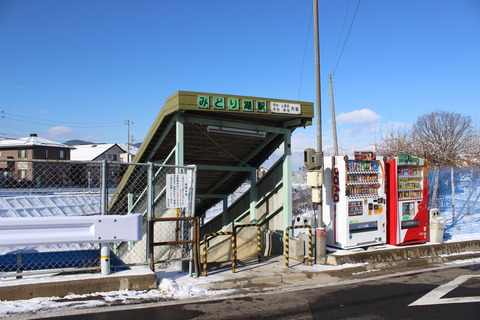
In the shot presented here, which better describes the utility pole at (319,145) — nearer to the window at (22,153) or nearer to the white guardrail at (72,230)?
the white guardrail at (72,230)

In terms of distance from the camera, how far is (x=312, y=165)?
9320mm

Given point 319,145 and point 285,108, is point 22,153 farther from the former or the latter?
point 285,108

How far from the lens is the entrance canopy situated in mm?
8195

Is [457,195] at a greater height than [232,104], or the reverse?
[232,104]

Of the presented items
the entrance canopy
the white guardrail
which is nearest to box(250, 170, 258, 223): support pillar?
the entrance canopy

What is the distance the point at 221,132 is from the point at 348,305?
204 inches

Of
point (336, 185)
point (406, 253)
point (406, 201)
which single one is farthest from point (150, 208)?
point (406, 201)

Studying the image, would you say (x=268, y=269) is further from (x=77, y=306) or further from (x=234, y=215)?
(x=234, y=215)

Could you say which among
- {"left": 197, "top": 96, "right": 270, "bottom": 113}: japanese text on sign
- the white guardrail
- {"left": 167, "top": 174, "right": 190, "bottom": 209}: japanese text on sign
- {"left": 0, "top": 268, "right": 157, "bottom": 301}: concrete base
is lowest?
{"left": 0, "top": 268, "right": 157, "bottom": 301}: concrete base

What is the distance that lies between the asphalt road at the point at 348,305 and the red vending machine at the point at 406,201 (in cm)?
274

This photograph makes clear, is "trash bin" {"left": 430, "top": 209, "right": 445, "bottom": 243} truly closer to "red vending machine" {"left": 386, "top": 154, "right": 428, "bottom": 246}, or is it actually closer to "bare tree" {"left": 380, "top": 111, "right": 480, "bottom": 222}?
"red vending machine" {"left": 386, "top": 154, "right": 428, "bottom": 246}

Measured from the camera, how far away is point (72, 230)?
21.0 ft

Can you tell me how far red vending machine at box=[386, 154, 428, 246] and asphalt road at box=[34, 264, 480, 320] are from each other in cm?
274

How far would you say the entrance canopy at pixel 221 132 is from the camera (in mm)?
8195
